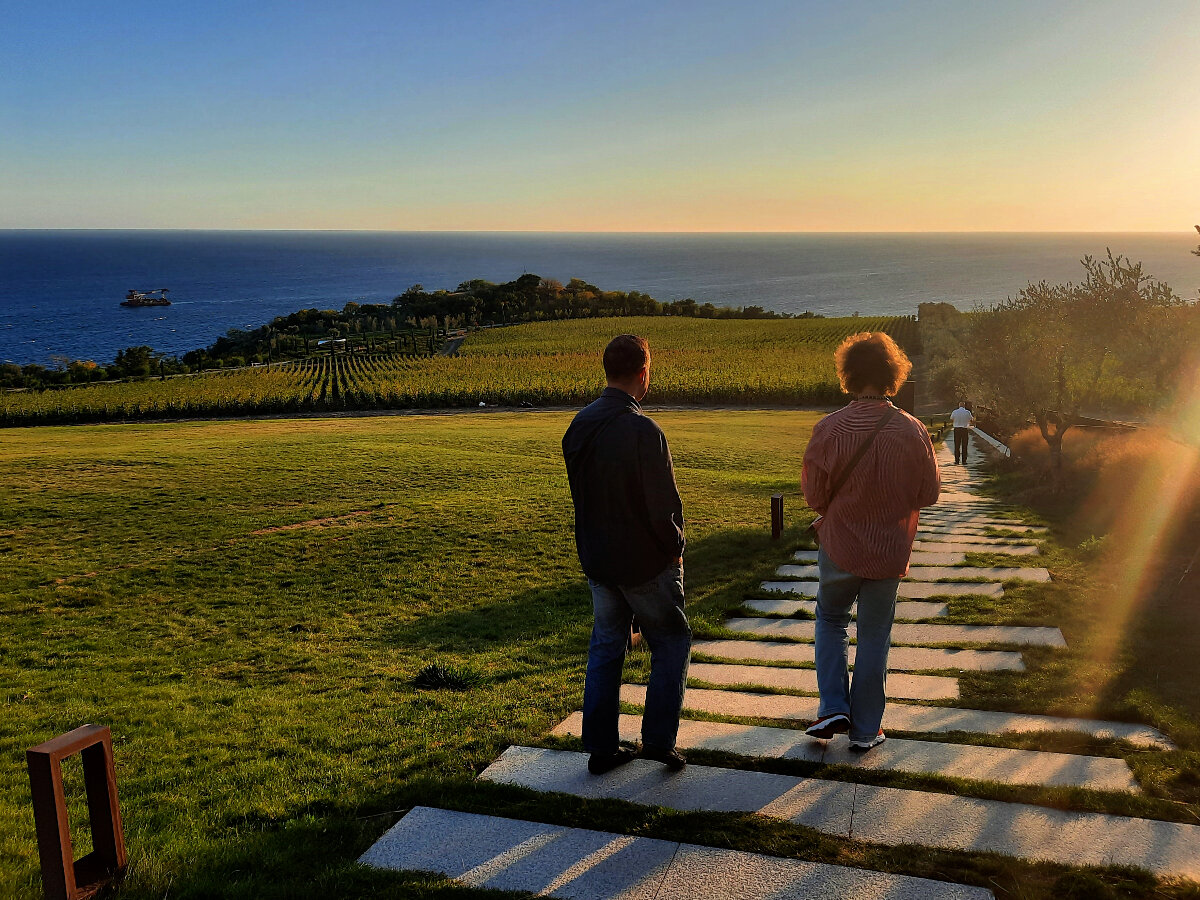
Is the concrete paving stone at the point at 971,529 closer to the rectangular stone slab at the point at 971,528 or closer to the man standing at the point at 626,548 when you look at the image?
the rectangular stone slab at the point at 971,528

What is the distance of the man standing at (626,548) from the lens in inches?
155

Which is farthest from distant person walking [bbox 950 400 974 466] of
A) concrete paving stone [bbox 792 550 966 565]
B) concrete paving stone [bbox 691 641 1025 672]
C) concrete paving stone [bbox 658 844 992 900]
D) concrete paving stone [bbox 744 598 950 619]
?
concrete paving stone [bbox 658 844 992 900]

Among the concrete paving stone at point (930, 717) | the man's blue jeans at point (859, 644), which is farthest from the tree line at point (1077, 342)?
the man's blue jeans at point (859, 644)

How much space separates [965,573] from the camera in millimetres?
9039

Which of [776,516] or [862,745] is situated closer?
[862,745]

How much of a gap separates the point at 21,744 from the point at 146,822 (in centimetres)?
218

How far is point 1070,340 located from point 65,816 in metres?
19.5

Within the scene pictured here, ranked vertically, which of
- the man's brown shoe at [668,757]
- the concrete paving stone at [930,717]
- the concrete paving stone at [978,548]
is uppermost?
the man's brown shoe at [668,757]

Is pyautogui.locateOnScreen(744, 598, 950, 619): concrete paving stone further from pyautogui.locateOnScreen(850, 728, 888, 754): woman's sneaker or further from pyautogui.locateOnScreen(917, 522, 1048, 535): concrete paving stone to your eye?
pyautogui.locateOnScreen(917, 522, 1048, 535): concrete paving stone

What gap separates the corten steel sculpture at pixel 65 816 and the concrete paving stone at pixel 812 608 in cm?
564

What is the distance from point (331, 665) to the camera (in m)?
7.18

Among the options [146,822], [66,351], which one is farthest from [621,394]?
[66,351]

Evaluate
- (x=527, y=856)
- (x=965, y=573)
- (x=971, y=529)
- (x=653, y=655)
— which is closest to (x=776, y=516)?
(x=965, y=573)

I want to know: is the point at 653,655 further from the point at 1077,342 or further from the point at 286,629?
the point at 1077,342
